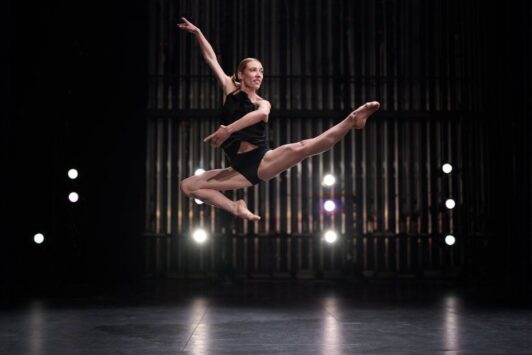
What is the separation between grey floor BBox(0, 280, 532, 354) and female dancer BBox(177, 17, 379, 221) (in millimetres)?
1023

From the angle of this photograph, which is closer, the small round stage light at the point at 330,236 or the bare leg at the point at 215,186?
the bare leg at the point at 215,186

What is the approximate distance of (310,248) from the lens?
1020 cm

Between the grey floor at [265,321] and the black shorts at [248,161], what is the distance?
1.13 meters

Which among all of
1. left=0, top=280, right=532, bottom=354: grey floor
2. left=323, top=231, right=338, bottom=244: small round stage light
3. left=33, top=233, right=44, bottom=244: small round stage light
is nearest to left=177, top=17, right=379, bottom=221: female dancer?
left=0, top=280, right=532, bottom=354: grey floor

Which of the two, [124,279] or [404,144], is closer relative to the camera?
[124,279]

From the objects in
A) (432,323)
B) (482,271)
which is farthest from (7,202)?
(482,271)

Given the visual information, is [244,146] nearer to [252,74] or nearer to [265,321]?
[252,74]

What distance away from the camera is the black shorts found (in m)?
4.91

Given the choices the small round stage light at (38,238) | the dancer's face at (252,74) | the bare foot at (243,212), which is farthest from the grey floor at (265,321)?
the dancer's face at (252,74)

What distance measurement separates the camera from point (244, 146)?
492 cm

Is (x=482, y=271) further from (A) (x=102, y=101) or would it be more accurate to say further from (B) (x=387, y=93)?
(A) (x=102, y=101)

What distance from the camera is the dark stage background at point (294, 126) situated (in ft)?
31.2

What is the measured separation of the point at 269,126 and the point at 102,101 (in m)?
2.27

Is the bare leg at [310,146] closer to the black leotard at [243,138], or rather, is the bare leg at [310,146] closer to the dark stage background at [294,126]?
the black leotard at [243,138]
